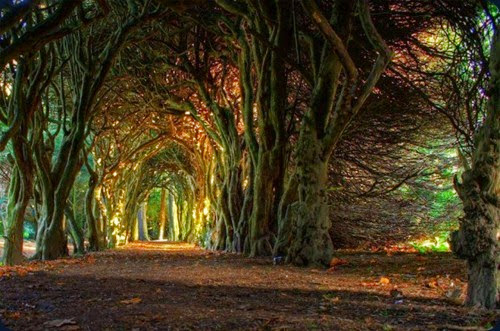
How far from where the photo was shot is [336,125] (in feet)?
17.4

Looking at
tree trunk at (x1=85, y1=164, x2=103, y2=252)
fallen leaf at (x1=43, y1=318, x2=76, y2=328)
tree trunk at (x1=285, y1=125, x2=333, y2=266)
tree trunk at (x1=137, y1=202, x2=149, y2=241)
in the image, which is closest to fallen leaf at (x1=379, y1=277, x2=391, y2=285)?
tree trunk at (x1=285, y1=125, x2=333, y2=266)

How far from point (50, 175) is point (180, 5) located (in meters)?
3.94

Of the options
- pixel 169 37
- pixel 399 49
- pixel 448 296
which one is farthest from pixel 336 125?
pixel 169 37

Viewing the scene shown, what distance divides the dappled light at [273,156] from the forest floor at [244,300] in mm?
24

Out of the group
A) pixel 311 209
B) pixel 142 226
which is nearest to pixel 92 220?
pixel 311 209

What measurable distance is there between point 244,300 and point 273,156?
408 cm

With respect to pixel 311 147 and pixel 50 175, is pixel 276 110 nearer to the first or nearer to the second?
pixel 311 147

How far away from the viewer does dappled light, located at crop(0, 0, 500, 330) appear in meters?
2.85

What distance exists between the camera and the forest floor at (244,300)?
2533mm

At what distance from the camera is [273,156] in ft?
23.7

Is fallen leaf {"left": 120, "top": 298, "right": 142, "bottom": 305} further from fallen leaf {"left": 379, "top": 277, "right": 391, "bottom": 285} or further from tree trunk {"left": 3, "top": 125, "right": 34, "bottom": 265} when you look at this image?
tree trunk {"left": 3, "top": 125, "right": 34, "bottom": 265}

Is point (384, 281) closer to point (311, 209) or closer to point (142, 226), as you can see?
point (311, 209)

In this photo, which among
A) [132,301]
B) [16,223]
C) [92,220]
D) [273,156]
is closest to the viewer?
[132,301]

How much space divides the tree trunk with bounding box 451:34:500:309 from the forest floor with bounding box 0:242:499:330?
0.55ft
